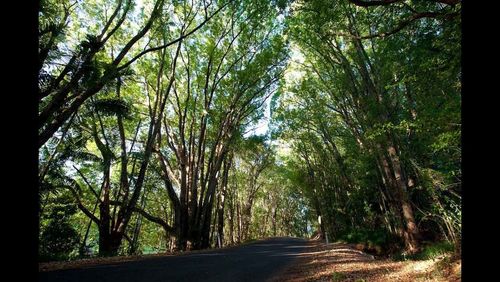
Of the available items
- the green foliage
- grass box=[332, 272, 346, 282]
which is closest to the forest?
the green foliage

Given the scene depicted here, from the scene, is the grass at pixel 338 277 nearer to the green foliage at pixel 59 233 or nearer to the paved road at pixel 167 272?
the paved road at pixel 167 272

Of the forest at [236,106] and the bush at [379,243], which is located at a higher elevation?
the forest at [236,106]

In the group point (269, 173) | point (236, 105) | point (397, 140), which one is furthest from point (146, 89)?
point (269, 173)

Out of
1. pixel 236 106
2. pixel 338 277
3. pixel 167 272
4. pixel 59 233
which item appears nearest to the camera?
pixel 338 277

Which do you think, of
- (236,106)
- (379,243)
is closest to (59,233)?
(236,106)

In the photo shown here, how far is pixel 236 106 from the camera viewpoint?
20.9m

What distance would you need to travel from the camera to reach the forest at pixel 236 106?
8.77 metres

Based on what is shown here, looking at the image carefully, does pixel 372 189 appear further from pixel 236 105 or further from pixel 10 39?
pixel 10 39

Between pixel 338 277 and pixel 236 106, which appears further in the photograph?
pixel 236 106

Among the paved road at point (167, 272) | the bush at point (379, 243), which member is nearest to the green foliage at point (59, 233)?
the paved road at point (167, 272)

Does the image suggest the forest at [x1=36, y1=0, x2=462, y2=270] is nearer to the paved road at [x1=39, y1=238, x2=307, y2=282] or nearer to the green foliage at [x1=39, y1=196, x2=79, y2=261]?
the green foliage at [x1=39, y1=196, x2=79, y2=261]

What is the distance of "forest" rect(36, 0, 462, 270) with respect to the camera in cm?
877

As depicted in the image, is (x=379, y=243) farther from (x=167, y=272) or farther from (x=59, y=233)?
(x=59, y=233)

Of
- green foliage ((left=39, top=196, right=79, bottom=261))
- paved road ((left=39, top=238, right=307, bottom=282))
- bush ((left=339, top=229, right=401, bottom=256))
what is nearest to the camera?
paved road ((left=39, top=238, right=307, bottom=282))
